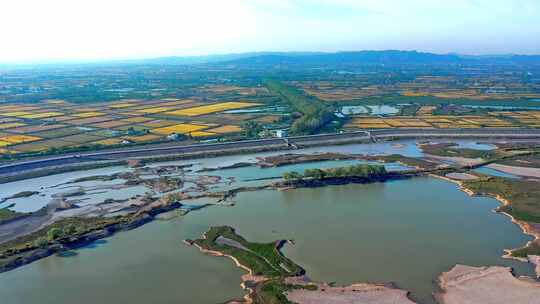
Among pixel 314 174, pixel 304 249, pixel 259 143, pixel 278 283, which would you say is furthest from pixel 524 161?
pixel 278 283

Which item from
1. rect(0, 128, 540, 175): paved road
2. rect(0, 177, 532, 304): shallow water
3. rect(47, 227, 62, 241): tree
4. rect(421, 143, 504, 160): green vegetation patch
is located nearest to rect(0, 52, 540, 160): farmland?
rect(0, 128, 540, 175): paved road

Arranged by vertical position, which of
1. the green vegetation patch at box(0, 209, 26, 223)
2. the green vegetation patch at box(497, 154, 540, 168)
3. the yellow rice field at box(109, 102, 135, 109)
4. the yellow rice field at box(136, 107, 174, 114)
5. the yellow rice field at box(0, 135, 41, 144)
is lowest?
the green vegetation patch at box(0, 209, 26, 223)

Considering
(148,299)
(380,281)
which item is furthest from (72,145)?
(380,281)

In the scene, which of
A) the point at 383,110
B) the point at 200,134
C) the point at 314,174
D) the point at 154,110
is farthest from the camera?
the point at 383,110

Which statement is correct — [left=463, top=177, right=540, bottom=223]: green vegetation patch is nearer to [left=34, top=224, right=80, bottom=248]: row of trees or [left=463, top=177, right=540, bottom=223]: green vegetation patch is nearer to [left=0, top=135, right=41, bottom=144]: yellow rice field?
[left=34, top=224, right=80, bottom=248]: row of trees

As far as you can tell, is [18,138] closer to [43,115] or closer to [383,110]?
[43,115]

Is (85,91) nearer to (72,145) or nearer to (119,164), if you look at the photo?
(72,145)
